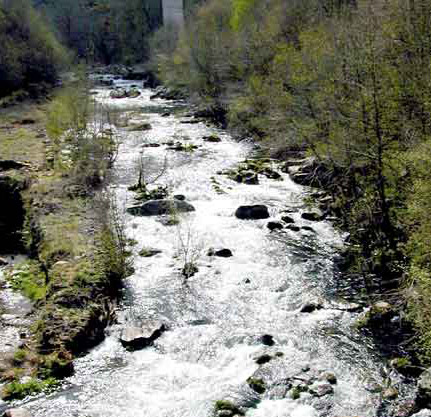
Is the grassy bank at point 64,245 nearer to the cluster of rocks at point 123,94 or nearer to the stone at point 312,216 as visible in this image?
the stone at point 312,216

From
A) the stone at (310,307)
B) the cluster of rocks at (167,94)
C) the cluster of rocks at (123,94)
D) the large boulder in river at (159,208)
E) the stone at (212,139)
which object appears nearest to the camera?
the stone at (310,307)

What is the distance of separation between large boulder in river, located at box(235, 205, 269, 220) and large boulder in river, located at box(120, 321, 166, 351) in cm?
809

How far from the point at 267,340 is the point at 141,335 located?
3.03 meters

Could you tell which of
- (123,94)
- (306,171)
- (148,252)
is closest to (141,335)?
(148,252)

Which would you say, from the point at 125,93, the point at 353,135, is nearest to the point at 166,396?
the point at 353,135

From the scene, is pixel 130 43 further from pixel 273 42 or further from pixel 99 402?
pixel 99 402

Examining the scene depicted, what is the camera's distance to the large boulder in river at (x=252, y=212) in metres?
20.8

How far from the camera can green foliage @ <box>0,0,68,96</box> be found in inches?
1768

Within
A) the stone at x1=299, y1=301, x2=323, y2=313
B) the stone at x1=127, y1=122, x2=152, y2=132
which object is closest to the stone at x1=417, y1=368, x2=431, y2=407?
the stone at x1=299, y1=301, x2=323, y2=313

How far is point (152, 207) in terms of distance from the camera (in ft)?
70.6

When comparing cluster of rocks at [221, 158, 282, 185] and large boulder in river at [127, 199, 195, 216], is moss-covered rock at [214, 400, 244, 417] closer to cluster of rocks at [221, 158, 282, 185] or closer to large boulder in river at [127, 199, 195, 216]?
large boulder in river at [127, 199, 195, 216]

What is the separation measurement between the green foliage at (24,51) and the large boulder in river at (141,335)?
37.1 metres

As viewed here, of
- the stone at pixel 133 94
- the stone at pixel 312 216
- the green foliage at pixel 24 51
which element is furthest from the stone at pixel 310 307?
the stone at pixel 133 94

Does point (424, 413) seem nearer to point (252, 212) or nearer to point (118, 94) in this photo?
point (252, 212)
